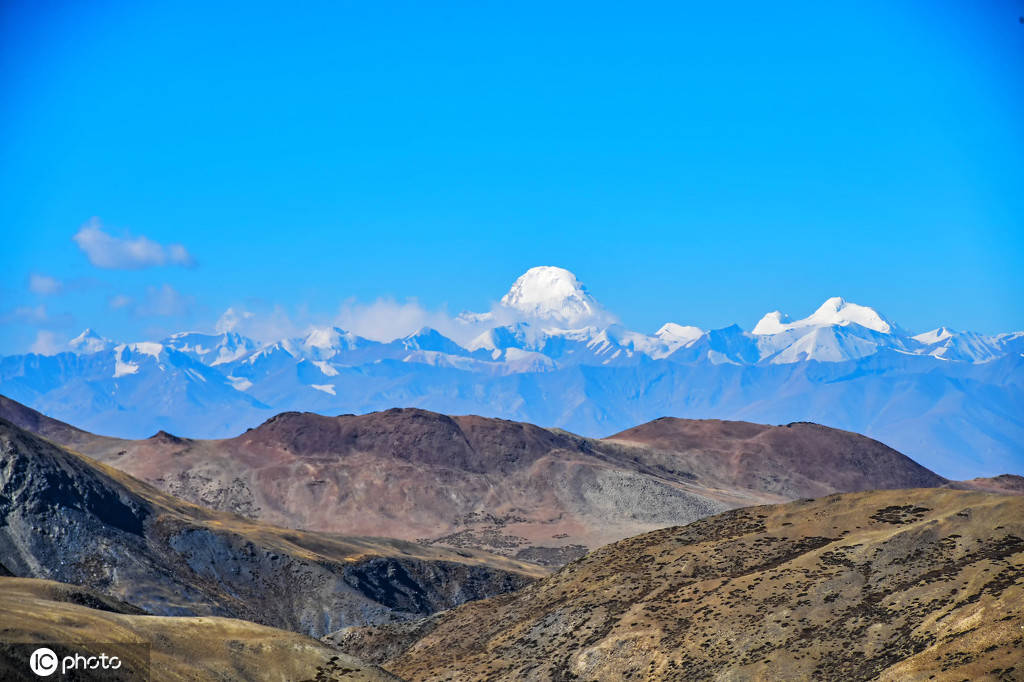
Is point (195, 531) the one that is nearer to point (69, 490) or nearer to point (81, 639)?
point (69, 490)

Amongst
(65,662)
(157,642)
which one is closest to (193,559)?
(157,642)

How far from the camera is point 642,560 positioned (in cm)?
10162

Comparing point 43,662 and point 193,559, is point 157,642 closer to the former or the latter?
point 43,662

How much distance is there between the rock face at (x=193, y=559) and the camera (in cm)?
11850

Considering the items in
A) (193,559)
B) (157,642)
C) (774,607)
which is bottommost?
(774,607)

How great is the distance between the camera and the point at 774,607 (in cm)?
8362

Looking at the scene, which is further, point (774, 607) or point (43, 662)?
point (774, 607)

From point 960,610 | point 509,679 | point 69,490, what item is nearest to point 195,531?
point 69,490

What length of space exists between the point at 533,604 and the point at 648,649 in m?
20.0

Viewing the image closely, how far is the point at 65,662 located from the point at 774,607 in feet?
168

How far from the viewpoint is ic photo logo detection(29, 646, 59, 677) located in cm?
5034

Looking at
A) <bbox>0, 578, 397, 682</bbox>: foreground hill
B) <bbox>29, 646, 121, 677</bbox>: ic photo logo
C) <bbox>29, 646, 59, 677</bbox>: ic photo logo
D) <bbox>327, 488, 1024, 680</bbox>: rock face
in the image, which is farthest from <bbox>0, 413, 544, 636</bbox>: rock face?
<bbox>29, 646, 59, 677</bbox>: ic photo logo

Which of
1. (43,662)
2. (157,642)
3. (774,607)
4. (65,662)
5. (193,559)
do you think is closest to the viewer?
(43,662)

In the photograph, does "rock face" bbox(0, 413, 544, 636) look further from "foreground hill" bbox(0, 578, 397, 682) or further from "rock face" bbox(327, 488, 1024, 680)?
"foreground hill" bbox(0, 578, 397, 682)
